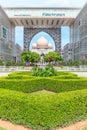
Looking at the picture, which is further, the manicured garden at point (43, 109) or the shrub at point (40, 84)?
the shrub at point (40, 84)

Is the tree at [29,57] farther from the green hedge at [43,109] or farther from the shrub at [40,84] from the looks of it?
the green hedge at [43,109]

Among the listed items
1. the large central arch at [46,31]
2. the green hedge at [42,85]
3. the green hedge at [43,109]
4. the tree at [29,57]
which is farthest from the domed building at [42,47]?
the green hedge at [43,109]

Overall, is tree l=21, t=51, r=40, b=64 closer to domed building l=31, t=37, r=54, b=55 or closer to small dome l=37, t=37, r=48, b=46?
domed building l=31, t=37, r=54, b=55

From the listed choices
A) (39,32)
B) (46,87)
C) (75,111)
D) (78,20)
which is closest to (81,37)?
(78,20)

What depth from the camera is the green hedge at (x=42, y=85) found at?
13.0 metres

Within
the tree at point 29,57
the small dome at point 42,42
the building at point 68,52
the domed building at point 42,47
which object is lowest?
the tree at point 29,57

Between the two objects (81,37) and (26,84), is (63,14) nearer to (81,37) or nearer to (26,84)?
(81,37)

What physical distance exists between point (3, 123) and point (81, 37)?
6339 cm

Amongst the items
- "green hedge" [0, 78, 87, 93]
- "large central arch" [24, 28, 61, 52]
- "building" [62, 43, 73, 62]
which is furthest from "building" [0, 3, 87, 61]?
"green hedge" [0, 78, 87, 93]

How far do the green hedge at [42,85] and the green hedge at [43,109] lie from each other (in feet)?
17.1

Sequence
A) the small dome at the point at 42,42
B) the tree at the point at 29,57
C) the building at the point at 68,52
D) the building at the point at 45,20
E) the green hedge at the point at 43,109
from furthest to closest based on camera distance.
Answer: the small dome at the point at 42,42
the building at the point at 68,52
the tree at the point at 29,57
the building at the point at 45,20
the green hedge at the point at 43,109

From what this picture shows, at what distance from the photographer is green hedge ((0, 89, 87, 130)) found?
6812mm

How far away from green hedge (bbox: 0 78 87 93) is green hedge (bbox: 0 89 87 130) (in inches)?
205

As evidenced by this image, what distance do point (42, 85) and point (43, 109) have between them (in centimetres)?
682
